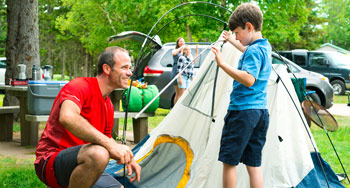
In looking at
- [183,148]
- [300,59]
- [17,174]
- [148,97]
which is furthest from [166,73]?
[300,59]

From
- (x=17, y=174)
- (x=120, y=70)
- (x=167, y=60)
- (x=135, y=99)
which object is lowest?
(x=17, y=174)

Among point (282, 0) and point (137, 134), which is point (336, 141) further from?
point (282, 0)

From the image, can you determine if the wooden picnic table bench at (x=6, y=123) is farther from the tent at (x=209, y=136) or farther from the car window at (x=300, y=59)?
the car window at (x=300, y=59)

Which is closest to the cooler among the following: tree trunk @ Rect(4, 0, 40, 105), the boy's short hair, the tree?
tree trunk @ Rect(4, 0, 40, 105)

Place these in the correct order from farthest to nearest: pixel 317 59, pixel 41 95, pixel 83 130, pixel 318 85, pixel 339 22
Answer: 1. pixel 339 22
2. pixel 317 59
3. pixel 318 85
4. pixel 41 95
5. pixel 83 130

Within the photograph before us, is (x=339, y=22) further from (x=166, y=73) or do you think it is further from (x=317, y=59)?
(x=166, y=73)

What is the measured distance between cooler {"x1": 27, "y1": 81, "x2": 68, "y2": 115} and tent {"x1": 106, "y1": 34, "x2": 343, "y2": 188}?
165 centimetres

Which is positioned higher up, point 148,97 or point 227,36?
point 227,36

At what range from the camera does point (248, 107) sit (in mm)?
2963

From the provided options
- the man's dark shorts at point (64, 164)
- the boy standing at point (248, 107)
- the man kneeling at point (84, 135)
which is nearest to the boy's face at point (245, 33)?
the boy standing at point (248, 107)

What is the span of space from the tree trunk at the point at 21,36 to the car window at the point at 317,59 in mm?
10476

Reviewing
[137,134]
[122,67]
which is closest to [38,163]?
[122,67]

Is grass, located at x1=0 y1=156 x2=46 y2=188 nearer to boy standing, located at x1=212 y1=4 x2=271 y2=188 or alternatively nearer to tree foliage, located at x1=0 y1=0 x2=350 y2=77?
boy standing, located at x1=212 y1=4 x2=271 y2=188

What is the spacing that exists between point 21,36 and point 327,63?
37.5 feet
